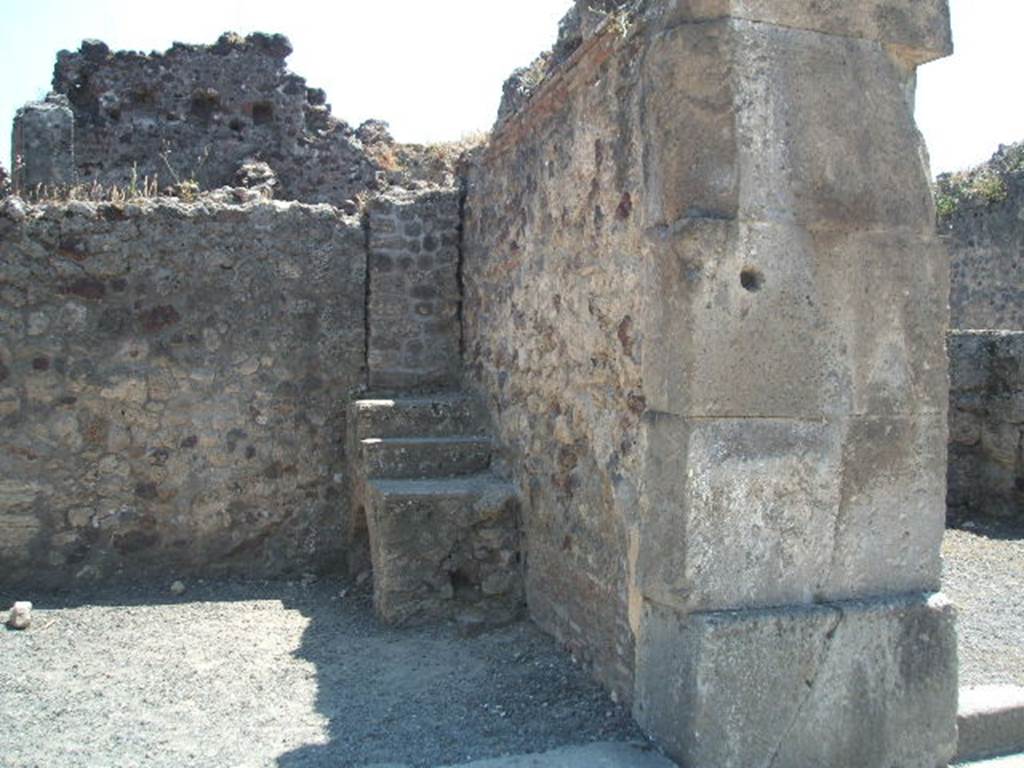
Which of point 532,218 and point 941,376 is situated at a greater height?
Answer: point 532,218

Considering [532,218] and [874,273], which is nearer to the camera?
[874,273]

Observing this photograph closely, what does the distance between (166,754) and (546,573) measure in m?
1.81

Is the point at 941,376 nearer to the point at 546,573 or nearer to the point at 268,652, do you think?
the point at 546,573

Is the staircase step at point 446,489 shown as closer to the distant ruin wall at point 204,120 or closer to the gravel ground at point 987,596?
the gravel ground at point 987,596

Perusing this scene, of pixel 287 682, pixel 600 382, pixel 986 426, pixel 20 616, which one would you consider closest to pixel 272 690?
pixel 287 682

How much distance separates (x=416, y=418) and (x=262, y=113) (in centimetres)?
774

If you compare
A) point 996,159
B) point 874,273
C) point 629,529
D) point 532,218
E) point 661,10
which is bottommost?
point 629,529

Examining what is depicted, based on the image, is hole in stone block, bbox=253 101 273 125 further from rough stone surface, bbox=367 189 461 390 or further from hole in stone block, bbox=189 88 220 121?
rough stone surface, bbox=367 189 461 390

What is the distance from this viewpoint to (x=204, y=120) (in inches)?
464

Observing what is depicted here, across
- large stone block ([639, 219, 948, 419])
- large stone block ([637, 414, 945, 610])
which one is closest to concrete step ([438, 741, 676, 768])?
large stone block ([637, 414, 945, 610])

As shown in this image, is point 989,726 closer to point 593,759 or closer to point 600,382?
point 593,759

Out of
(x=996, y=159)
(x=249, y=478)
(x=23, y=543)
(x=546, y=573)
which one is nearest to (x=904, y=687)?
(x=546, y=573)

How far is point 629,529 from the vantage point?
134 inches

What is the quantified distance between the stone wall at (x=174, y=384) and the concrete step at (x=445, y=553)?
1.24 meters
